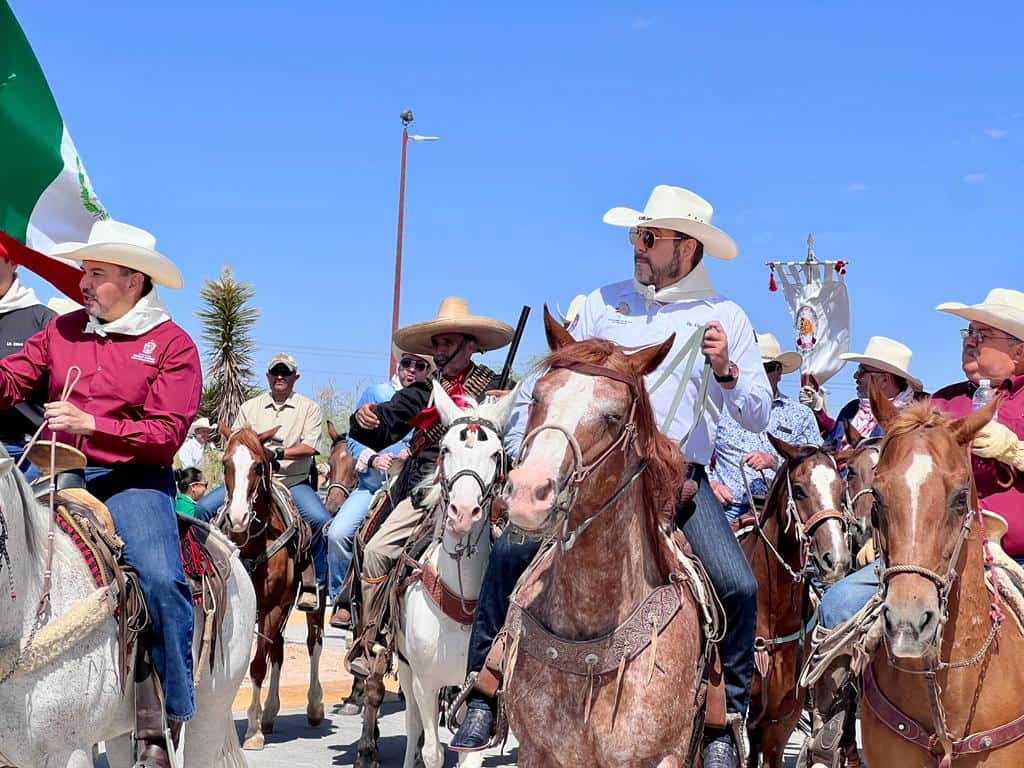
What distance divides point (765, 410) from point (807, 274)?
9686mm

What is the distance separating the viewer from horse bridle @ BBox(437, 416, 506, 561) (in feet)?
22.9

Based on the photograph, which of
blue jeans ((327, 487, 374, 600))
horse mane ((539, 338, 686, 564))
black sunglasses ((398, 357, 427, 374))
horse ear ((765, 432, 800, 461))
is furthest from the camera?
blue jeans ((327, 487, 374, 600))

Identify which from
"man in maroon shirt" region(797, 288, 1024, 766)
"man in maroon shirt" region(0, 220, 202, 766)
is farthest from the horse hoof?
"man in maroon shirt" region(797, 288, 1024, 766)

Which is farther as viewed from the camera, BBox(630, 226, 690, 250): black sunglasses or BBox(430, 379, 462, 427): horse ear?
BBox(430, 379, 462, 427): horse ear

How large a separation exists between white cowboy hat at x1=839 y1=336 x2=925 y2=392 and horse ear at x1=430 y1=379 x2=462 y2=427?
3818 millimetres

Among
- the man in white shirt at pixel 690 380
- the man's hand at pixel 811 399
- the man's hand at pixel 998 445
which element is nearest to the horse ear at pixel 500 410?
the man in white shirt at pixel 690 380

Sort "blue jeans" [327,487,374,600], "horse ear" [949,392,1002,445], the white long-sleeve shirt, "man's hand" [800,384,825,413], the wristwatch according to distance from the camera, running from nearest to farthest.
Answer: "horse ear" [949,392,1002,445] < the wristwatch < the white long-sleeve shirt < "blue jeans" [327,487,374,600] < "man's hand" [800,384,825,413]

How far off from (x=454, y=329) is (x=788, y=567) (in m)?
2.95

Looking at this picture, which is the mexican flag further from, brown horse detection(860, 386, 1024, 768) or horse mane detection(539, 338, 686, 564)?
brown horse detection(860, 386, 1024, 768)

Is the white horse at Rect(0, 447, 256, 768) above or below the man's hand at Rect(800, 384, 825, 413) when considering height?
below

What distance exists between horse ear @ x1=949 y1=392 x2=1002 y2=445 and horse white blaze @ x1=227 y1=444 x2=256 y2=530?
6.34 metres

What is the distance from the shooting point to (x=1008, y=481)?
18.5ft

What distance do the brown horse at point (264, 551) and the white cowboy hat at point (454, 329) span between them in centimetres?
160

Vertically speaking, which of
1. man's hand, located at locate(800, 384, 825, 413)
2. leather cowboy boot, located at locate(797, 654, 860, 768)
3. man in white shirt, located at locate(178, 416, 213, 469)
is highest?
man's hand, located at locate(800, 384, 825, 413)
